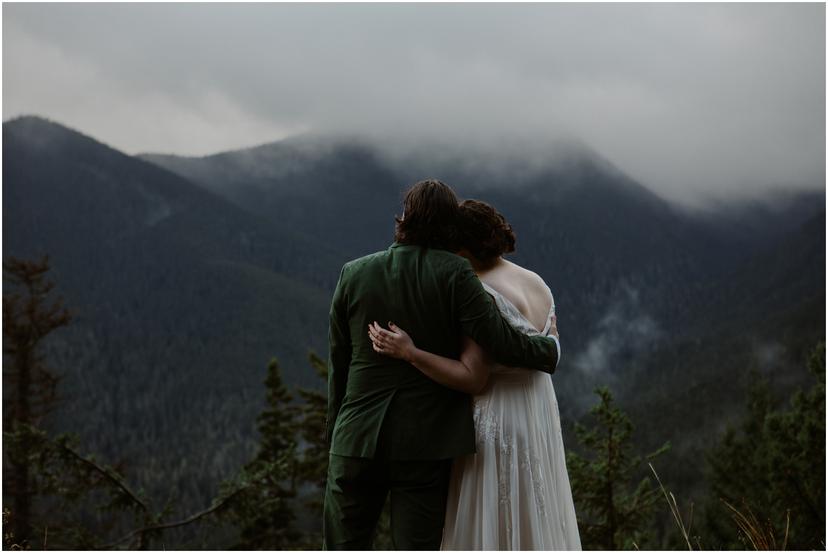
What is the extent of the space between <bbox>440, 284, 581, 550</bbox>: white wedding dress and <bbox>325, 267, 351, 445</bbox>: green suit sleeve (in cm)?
57

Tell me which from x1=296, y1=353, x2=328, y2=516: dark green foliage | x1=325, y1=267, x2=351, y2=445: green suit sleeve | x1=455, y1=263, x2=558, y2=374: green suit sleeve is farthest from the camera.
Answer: x1=296, y1=353, x2=328, y2=516: dark green foliage

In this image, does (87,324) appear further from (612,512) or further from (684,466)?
(612,512)

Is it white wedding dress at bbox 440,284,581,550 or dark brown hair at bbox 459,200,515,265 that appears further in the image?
dark brown hair at bbox 459,200,515,265

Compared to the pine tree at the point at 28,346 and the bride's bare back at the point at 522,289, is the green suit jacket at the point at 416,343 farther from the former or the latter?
the pine tree at the point at 28,346

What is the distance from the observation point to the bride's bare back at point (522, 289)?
356cm

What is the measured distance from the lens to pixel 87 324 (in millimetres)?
154125

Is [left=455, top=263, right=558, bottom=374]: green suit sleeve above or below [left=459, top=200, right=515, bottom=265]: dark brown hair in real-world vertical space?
below

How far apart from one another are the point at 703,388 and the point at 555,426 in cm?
12323

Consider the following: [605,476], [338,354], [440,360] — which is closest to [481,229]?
[440,360]

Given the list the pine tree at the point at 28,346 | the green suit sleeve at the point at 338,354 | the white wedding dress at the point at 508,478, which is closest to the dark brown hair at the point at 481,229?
the white wedding dress at the point at 508,478

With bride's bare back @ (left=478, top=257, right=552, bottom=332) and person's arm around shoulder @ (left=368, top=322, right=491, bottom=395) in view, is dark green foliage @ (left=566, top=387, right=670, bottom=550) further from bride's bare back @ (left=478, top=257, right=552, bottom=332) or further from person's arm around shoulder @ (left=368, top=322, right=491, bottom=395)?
person's arm around shoulder @ (left=368, top=322, right=491, bottom=395)

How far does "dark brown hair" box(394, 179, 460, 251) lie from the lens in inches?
129

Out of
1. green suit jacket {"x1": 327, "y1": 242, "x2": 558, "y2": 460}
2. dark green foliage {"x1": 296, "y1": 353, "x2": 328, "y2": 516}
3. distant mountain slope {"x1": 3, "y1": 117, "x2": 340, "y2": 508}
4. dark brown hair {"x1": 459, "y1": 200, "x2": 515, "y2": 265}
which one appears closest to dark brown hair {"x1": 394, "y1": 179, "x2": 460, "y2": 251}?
green suit jacket {"x1": 327, "y1": 242, "x2": 558, "y2": 460}

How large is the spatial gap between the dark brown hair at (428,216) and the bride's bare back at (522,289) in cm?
37
